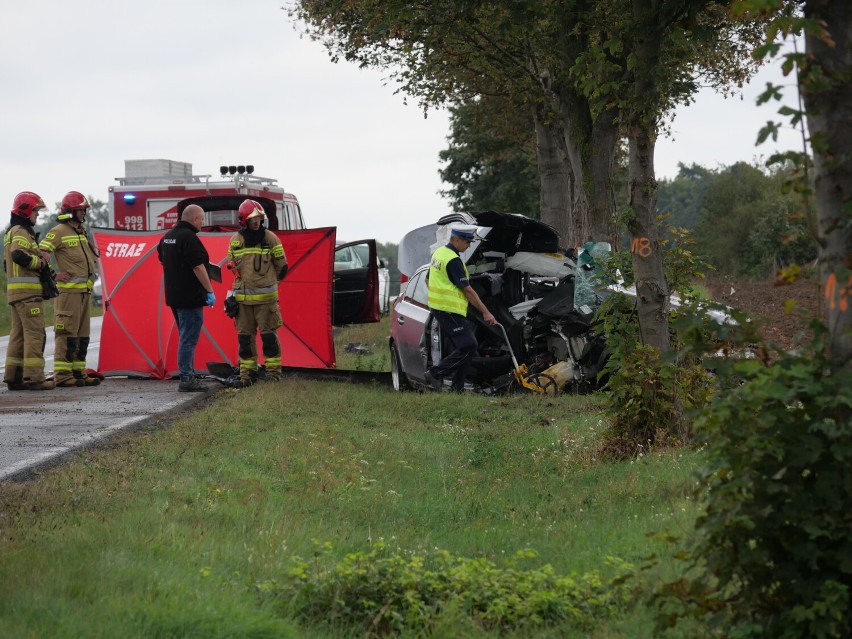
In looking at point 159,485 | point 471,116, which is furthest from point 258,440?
point 471,116

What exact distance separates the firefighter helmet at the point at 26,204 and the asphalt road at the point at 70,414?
2.03m

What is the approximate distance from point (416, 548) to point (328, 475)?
2.06 metres

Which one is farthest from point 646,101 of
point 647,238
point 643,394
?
point 643,394

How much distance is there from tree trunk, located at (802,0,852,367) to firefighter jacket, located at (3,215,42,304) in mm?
11396

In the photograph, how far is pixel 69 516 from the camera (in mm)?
6406

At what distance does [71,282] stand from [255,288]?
217 cm

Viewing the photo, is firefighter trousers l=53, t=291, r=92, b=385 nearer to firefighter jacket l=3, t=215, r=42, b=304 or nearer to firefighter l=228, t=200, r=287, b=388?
firefighter jacket l=3, t=215, r=42, b=304

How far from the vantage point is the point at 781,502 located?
13.1ft

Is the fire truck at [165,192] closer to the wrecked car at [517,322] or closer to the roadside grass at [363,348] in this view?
the roadside grass at [363,348]

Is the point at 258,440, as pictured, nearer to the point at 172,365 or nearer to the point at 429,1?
the point at 172,365

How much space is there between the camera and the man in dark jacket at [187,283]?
555 inches

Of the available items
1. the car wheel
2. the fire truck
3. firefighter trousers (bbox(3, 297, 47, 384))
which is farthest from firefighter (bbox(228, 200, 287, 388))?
the fire truck

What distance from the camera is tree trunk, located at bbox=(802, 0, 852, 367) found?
415 cm

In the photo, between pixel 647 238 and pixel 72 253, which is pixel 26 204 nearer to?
Answer: pixel 72 253
